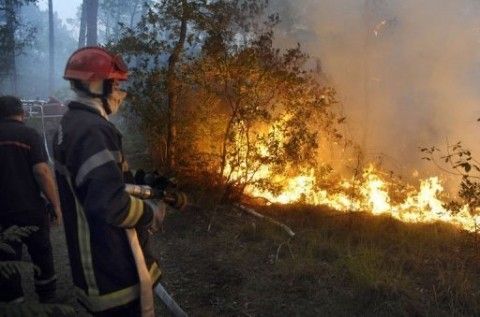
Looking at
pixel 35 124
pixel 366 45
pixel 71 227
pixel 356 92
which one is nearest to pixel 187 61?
pixel 71 227

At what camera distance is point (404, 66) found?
907 inches

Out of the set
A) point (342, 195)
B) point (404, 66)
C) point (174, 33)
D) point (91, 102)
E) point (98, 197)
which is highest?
point (404, 66)

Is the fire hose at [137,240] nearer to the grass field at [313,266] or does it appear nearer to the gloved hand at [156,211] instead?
the gloved hand at [156,211]

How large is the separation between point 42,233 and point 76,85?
250cm

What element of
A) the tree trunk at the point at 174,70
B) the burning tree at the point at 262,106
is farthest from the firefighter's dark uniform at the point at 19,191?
the burning tree at the point at 262,106

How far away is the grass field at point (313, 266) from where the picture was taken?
4766mm

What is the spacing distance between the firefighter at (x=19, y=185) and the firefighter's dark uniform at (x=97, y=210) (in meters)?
1.95

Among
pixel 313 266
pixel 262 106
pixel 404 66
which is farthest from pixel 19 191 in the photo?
pixel 404 66

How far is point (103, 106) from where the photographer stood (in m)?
2.86

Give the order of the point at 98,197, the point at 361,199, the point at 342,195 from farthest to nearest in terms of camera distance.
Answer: the point at 342,195, the point at 361,199, the point at 98,197

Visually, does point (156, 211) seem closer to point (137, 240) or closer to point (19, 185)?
point (137, 240)

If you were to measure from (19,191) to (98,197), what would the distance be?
249 cm

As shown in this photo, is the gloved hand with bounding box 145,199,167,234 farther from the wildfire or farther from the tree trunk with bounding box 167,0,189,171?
the tree trunk with bounding box 167,0,189,171

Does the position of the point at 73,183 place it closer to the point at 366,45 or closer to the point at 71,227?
the point at 71,227
